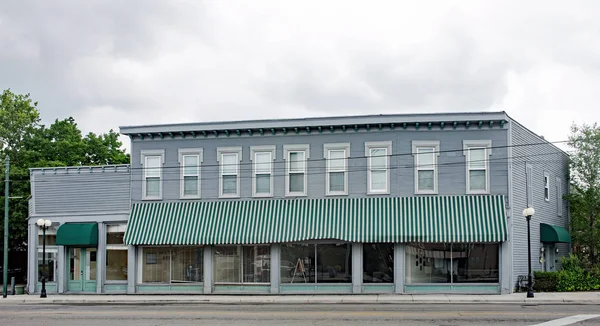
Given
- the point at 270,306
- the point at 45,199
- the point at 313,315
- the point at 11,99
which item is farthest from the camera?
the point at 11,99

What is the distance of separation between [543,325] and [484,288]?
1232 cm

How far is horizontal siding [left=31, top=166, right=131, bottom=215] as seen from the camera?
1346 inches

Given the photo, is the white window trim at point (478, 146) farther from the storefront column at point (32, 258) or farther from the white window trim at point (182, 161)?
the storefront column at point (32, 258)

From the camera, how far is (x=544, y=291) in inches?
1211

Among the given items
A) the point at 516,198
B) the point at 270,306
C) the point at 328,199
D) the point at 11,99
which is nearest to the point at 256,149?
the point at 328,199

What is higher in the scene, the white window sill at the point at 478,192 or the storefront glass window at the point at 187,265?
the white window sill at the point at 478,192

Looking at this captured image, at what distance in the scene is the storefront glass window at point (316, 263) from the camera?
3155cm

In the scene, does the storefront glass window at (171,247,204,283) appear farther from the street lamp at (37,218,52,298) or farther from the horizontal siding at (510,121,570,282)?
the horizontal siding at (510,121,570,282)

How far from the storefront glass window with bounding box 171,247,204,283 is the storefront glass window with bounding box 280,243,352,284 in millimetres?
3972

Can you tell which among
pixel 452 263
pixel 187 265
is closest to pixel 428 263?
pixel 452 263

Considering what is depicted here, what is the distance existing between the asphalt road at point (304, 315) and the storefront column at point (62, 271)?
26.1 feet

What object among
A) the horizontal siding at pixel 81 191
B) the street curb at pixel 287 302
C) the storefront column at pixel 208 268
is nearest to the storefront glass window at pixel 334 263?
the street curb at pixel 287 302

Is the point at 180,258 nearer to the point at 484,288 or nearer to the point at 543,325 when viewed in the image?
the point at 484,288

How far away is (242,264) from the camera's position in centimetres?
3275
